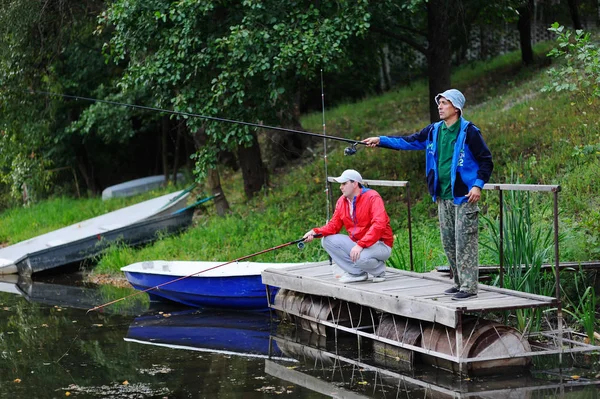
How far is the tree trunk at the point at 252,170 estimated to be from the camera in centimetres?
1684

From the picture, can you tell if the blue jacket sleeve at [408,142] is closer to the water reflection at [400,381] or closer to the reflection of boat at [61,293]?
the water reflection at [400,381]

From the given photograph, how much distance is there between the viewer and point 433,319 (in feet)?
25.6

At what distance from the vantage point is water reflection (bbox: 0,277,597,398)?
→ 25.2 feet

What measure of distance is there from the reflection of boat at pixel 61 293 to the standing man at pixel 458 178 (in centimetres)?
568

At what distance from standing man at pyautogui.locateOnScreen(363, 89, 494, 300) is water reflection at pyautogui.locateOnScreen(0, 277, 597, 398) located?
1.02 metres

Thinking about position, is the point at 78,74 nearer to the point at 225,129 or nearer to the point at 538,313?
the point at 225,129

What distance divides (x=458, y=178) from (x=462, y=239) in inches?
21.9

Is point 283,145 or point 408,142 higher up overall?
point 283,145

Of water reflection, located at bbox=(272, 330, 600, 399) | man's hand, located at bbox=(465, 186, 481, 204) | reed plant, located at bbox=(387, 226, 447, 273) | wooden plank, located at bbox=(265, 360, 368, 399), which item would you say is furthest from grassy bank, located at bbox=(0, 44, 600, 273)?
wooden plank, located at bbox=(265, 360, 368, 399)

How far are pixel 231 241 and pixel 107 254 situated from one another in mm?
2722

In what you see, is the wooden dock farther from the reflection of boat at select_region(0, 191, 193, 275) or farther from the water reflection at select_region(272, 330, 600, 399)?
the reflection of boat at select_region(0, 191, 193, 275)

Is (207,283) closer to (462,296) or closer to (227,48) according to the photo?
(227,48)

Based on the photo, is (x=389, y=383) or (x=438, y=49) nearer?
(x=389, y=383)

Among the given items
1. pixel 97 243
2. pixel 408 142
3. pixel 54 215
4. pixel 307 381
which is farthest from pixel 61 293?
pixel 408 142
